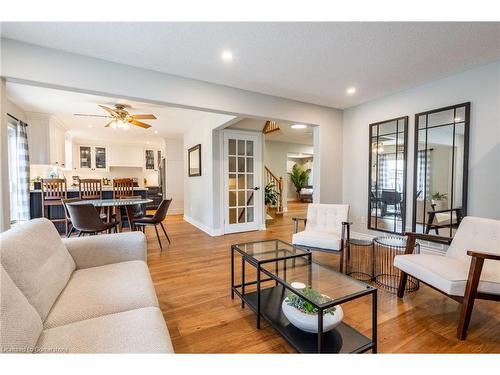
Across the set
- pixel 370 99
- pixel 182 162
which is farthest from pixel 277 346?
pixel 182 162

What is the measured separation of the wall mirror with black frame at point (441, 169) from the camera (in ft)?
9.30

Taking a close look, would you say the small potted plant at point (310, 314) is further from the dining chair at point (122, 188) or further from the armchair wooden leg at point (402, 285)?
the dining chair at point (122, 188)

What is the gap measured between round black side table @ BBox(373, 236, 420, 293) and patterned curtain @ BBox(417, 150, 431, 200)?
0.93m

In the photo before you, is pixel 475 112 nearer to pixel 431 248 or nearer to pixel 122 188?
pixel 431 248

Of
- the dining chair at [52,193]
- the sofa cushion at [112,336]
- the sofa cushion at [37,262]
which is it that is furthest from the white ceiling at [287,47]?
the dining chair at [52,193]

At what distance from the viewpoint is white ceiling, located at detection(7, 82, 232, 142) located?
12.0 feet

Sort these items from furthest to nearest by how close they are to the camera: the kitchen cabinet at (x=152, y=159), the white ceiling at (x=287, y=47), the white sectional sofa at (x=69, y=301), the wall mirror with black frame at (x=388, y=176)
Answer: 1. the kitchen cabinet at (x=152, y=159)
2. the wall mirror with black frame at (x=388, y=176)
3. the white ceiling at (x=287, y=47)
4. the white sectional sofa at (x=69, y=301)

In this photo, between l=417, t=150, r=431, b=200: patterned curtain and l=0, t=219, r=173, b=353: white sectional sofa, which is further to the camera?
l=417, t=150, r=431, b=200: patterned curtain

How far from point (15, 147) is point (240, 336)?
512cm

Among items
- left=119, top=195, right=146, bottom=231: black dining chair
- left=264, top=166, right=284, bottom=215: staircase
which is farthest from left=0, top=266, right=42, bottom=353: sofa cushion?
left=264, top=166, right=284, bottom=215: staircase

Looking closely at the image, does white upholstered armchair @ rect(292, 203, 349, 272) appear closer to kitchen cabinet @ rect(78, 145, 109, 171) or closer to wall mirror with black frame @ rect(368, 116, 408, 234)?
wall mirror with black frame @ rect(368, 116, 408, 234)

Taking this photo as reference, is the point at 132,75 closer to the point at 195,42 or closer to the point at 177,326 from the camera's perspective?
the point at 195,42

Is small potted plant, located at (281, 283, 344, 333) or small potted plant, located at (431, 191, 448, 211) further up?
small potted plant, located at (431, 191, 448, 211)

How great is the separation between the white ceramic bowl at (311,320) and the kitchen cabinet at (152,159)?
318 inches
